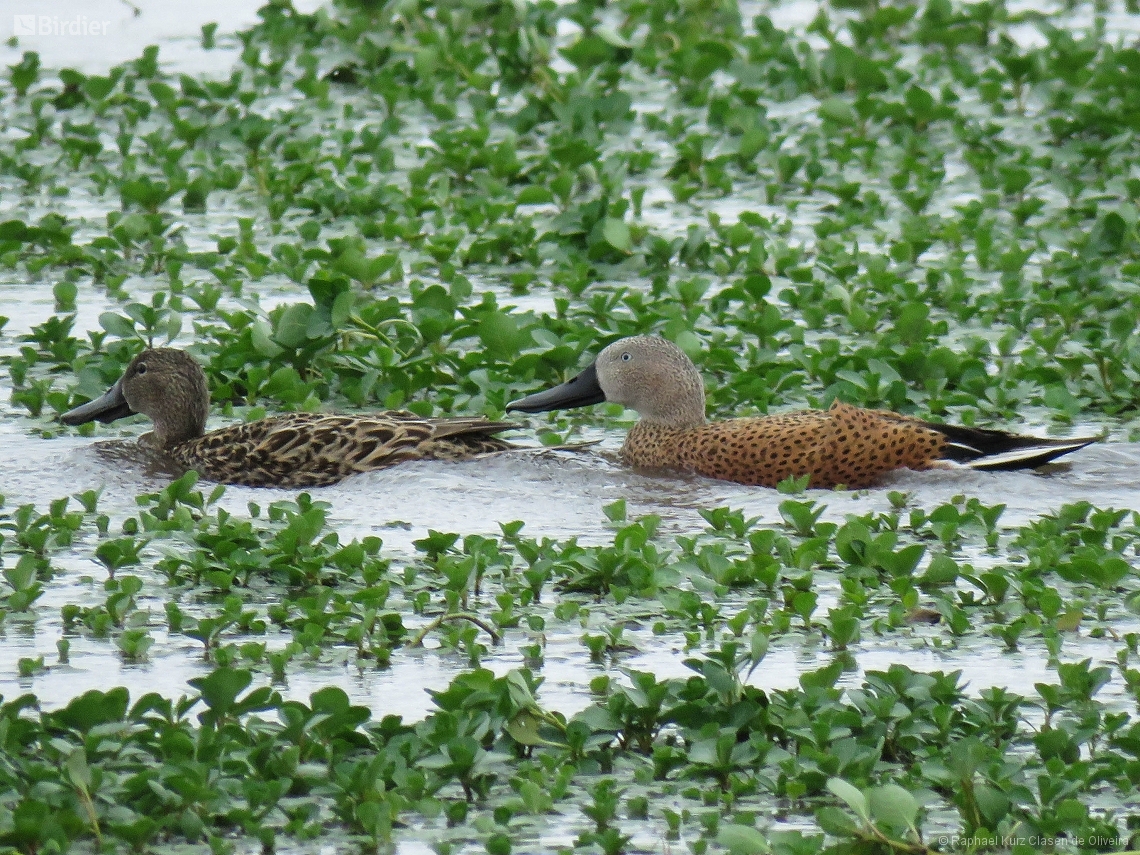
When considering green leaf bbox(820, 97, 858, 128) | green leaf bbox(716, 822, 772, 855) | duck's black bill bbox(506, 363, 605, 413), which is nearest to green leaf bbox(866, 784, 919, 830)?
green leaf bbox(716, 822, 772, 855)

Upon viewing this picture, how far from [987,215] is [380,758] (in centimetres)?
787

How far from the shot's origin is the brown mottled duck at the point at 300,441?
25.6 feet

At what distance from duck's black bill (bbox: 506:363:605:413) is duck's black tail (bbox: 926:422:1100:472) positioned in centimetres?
142

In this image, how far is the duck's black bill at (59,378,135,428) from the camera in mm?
8375

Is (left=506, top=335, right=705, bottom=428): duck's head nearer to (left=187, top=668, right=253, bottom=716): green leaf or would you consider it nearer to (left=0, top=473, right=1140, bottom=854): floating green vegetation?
(left=0, top=473, right=1140, bottom=854): floating green vegetation

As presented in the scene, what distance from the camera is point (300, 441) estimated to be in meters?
7.79

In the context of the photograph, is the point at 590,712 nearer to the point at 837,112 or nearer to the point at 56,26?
the point at 837,112

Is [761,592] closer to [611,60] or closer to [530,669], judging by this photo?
[530,669]

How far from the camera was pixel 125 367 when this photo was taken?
894cm

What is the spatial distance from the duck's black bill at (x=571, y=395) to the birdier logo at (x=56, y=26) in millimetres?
9221

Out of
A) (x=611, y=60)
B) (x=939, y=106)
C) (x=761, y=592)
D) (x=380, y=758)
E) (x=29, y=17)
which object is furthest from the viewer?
(x=29, y=17)

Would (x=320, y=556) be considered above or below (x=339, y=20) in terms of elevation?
below

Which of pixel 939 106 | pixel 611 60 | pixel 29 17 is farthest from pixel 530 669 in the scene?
pixel 29 17

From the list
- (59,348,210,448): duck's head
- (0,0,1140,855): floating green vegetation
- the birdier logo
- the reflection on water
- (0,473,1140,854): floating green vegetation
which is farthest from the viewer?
the birdier logo
